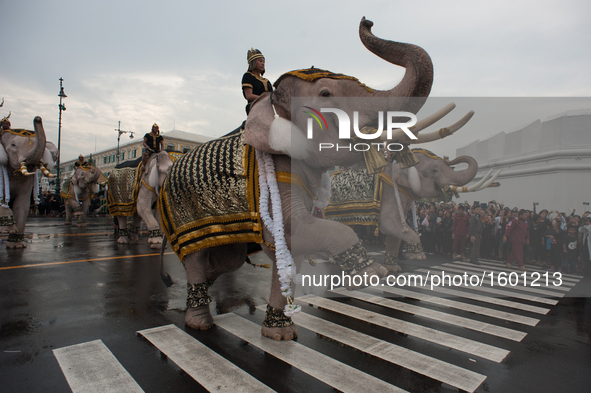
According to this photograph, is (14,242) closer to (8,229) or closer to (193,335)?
(8,229)

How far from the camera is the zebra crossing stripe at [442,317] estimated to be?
3820 millimetres

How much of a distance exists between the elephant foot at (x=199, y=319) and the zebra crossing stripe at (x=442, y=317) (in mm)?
2349

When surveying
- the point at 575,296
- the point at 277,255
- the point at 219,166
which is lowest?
the point at 575,296

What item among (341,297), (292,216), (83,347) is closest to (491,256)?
(341,297)

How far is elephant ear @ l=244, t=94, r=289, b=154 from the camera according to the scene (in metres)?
3.03

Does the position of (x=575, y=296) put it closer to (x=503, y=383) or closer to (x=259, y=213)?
(x=503, y=383)

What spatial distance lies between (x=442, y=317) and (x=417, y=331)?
2.48ft

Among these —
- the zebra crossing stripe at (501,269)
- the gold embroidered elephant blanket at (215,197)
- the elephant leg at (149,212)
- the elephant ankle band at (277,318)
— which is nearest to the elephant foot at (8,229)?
the elephant leg at (149,212)

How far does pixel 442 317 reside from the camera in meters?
4.32

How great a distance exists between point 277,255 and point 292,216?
0.37 m

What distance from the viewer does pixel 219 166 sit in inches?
136

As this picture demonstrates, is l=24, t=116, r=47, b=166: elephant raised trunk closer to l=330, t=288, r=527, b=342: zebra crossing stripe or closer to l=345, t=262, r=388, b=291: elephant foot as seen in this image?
l=330, t=288, r=527, b=342: zebra crossing stripe

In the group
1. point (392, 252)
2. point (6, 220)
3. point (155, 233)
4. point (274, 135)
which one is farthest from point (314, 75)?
point (6, 220)

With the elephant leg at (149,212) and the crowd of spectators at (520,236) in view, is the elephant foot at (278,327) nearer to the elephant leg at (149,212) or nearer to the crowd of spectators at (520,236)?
the crowd of spectators at (520,236)
